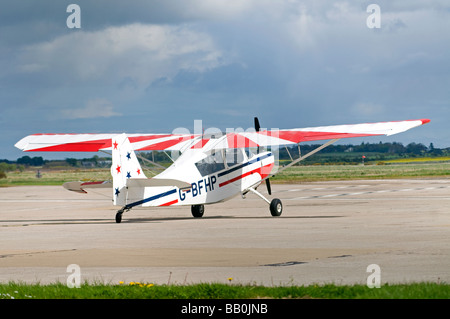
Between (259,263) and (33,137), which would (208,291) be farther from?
(33,137)

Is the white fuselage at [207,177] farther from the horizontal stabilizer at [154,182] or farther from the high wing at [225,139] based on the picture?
the high wing at [225,139]

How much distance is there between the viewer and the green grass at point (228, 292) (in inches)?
364

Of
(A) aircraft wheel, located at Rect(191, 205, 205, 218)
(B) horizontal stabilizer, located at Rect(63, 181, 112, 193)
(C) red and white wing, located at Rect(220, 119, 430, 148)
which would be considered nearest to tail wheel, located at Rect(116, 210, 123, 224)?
(B) horizontal stabilizer, located at Rect(63, 181, 112, 193)

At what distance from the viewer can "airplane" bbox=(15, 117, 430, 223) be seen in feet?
72.1

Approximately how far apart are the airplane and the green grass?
36.9 ft

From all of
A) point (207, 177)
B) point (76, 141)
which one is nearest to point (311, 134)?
point (207, 177)

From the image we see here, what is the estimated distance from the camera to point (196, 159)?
23.7 meters

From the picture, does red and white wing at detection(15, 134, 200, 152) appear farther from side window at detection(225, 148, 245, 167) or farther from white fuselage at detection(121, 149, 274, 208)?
white fuselage at detection(121, 149, 274, 208)

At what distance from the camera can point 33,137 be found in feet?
93.8

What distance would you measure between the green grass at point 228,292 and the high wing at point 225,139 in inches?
567

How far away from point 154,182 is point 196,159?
261cm

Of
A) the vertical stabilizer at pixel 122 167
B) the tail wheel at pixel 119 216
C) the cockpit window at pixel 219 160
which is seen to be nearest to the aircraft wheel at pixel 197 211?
the cockpit window at pixel 219 160
